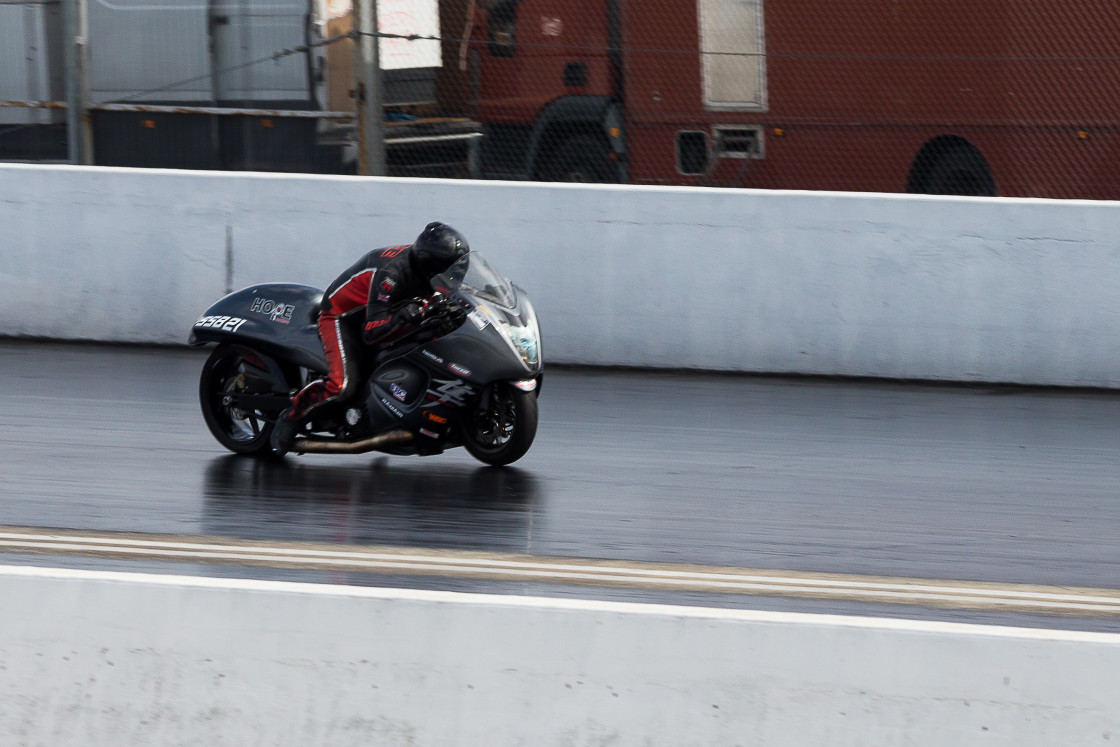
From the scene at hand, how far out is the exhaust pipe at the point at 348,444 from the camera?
24.0ft

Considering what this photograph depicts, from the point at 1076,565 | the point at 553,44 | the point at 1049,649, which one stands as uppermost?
the point at 553,44

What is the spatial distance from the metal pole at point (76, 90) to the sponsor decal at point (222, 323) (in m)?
4.73

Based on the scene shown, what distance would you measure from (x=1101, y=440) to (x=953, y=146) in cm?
506

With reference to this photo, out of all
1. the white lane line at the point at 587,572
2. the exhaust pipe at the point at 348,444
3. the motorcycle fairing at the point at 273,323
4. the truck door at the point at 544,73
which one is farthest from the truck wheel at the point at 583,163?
the white lane line at the point at 587,572

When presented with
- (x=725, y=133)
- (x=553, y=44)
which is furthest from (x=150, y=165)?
(x=725, y=133)

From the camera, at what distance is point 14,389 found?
30.9 ft

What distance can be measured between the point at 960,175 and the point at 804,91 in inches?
59.2

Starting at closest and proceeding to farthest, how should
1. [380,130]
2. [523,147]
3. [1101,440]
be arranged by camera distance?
[1101,440] < [380,130] < [523,147]

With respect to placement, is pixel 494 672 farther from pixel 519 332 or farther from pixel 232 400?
pixel 232 400

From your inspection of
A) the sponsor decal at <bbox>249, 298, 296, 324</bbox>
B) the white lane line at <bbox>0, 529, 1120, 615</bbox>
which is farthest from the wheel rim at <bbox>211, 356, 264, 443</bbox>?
the white lane line at <bbox>0, 529, 1120, 615</bbox>

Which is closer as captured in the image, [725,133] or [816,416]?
[816,416]

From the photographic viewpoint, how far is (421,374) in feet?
24.1

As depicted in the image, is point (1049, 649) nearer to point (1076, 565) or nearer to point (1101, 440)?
point (1076, 565)

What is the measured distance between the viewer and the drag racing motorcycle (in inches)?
285
